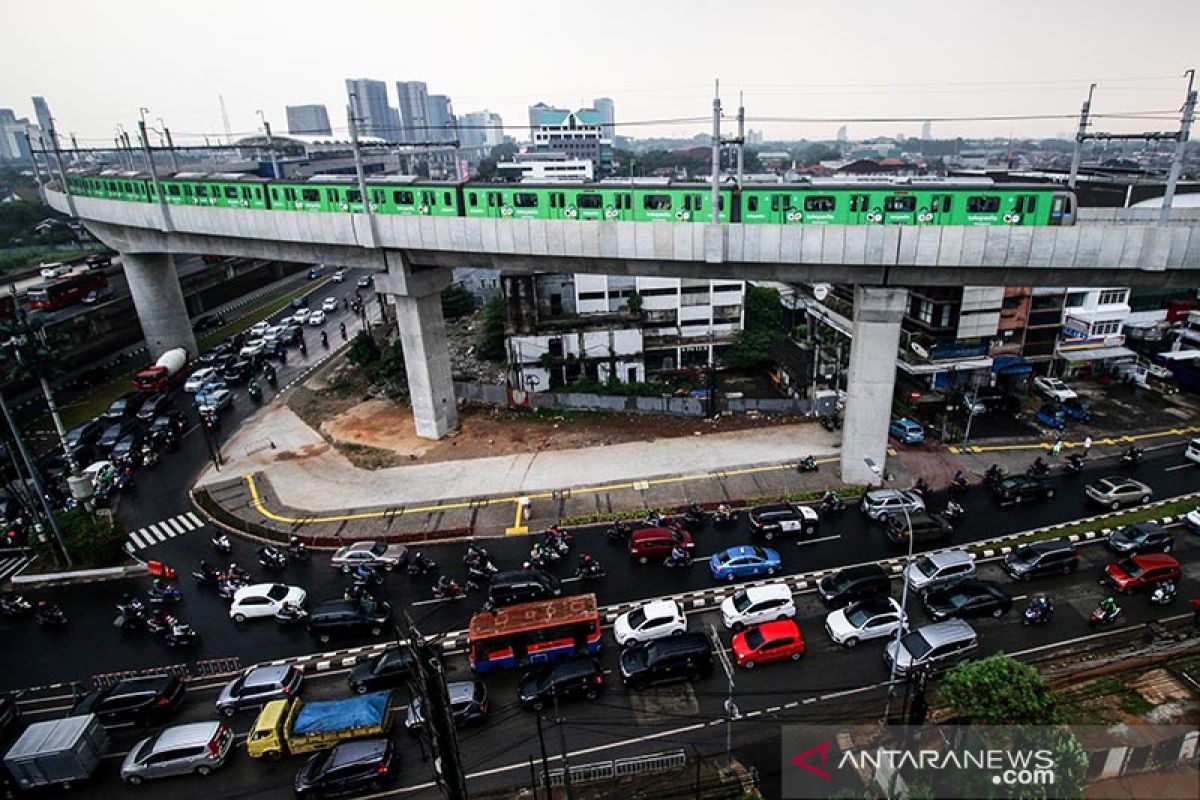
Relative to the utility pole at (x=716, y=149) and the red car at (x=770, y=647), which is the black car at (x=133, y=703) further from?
the utility pole at (x=716, y=149)

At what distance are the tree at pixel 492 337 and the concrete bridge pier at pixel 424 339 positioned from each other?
1342cm

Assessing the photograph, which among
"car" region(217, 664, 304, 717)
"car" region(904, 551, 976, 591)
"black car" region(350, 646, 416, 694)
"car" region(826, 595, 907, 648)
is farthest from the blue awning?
"car" region(217, 664, 304, 717)

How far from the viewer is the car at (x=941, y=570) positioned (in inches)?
1040

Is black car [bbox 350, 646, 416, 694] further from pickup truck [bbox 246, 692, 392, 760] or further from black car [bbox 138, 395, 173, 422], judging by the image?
black car [bbox 138, 395, 173, 422]

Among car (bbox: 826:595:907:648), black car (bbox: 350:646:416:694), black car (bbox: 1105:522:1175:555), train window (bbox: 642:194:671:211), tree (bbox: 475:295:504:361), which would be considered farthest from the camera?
tree (bbox: 475:295:504:361)

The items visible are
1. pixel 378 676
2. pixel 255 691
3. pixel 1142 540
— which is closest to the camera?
pixel 255 691

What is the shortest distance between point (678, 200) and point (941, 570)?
20490 mm

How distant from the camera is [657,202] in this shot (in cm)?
3259

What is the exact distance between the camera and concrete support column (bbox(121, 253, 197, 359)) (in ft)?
189

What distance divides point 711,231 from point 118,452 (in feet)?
129

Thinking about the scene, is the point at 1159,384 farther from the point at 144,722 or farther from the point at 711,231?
the point at 144,722

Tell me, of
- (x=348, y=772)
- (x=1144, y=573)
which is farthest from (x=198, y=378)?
(x=1144, y=573)

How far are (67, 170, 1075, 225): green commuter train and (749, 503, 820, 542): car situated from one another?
543 inches

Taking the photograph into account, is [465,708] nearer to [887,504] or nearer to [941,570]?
[941,570]
